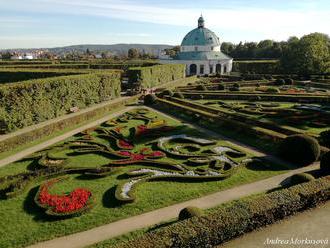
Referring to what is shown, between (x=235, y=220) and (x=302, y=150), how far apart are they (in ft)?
33.0

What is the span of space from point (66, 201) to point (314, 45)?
219ft

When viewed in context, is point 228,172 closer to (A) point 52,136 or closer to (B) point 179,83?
(A) point 52,136

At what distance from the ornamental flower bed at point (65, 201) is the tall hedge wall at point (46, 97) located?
12131mm

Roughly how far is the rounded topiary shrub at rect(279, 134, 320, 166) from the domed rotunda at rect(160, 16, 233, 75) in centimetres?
7681

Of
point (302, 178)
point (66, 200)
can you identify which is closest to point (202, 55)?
point (302, 178)

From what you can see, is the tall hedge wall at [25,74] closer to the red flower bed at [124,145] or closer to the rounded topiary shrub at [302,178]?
the red flower bed at [124,145]

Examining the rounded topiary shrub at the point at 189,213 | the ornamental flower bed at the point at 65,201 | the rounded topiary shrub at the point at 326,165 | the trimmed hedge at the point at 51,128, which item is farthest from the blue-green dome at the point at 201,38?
the rounded topiary shrub at the point at 189,213

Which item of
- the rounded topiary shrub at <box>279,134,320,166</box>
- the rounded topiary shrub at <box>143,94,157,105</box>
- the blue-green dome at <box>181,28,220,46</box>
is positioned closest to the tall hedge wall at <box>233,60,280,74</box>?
the blue-green dome at <box>181,28,220,46</box>

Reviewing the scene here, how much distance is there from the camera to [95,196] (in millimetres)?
15953

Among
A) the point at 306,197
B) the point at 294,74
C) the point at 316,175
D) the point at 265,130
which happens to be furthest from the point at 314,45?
the point at 306,197

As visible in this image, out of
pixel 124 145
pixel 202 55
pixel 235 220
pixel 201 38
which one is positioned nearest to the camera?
pixel 235 220

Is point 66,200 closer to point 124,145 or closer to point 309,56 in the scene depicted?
point 124,145

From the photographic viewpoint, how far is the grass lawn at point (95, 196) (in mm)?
13117

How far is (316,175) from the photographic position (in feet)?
57.9
